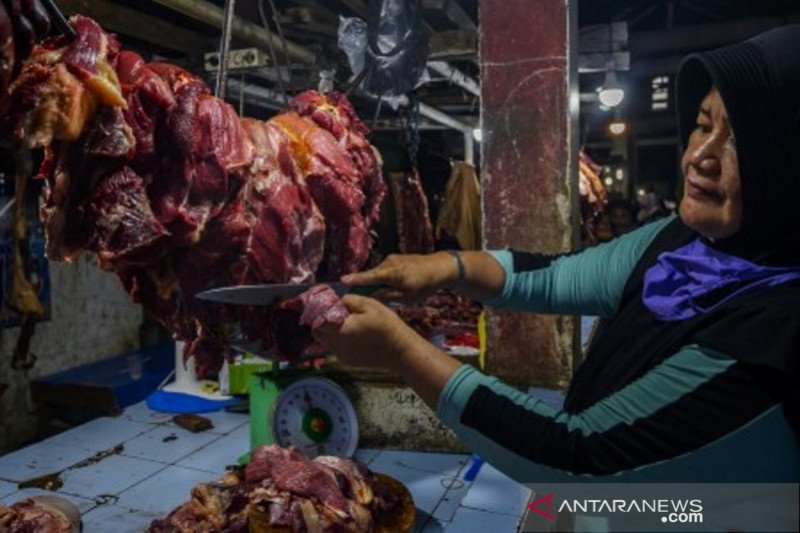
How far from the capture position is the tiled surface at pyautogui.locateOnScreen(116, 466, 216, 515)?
301cm

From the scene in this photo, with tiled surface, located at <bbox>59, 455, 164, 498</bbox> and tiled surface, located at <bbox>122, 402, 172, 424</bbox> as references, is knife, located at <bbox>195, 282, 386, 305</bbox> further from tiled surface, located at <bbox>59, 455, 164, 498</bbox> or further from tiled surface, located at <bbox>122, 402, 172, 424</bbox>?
tiled surface, located at <bbox>122, 402, 172, 424</bbox>

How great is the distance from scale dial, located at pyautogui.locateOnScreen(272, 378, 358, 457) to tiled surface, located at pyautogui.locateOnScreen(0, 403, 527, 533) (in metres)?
0.44

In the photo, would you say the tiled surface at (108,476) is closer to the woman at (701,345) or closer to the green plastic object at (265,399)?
the green plastic object at (265,399)

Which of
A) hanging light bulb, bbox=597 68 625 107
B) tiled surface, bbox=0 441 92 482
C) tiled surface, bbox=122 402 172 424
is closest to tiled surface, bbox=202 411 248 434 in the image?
tiled surface, bbox=122 402 172 424

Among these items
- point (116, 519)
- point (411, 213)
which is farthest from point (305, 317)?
point (411, 213)

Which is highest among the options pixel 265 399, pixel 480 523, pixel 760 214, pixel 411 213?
pixel 411 213

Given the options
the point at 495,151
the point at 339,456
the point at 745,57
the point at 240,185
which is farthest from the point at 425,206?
the point at 745,57

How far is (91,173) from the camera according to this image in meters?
2.06

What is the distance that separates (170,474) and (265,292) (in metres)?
1.77

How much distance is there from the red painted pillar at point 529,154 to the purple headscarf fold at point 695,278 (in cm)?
178

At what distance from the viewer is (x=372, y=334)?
1795 millimetres

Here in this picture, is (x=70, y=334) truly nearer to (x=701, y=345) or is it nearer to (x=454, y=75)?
(x=454, y=75)

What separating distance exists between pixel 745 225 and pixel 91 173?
198 cm

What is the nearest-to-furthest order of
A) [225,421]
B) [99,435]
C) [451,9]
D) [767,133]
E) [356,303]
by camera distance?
[767,133], [356,303], [99,435], [225,421], [451,9]
